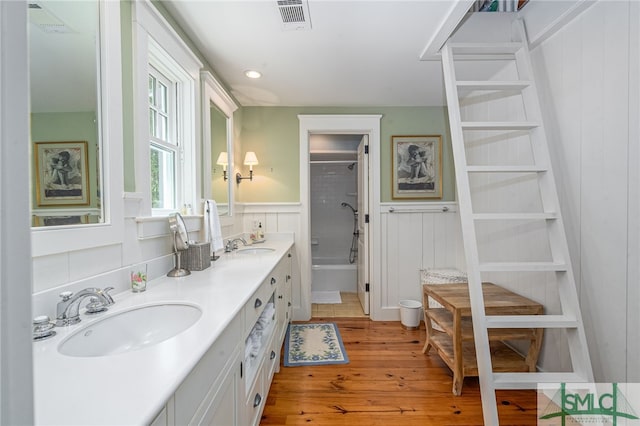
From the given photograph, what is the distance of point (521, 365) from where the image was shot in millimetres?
2031

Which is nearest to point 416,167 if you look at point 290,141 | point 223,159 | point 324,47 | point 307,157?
point 307,157

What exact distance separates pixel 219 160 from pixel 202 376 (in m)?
2.03

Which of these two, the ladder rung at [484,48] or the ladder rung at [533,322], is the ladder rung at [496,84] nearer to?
the ladder rung at [484,48]

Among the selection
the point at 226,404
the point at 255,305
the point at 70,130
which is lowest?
the point at 226,404

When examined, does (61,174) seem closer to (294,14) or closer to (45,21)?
(45,21)

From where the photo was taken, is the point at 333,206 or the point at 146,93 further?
the point at 333,206

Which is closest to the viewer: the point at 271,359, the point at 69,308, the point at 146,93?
the point at 69,308

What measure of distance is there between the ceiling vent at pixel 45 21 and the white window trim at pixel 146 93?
0.38 m

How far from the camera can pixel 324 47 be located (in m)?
2.04

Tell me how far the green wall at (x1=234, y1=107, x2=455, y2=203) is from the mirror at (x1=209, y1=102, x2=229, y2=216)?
0.56 metres

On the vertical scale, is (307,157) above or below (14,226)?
above

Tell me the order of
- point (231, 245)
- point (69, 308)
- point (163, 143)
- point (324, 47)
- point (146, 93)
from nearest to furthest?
point (69, 308), point (146, 93), point (163, 143), point (324, 47), point (231, 245)

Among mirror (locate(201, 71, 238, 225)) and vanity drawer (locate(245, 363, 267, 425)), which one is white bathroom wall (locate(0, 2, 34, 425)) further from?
mirror (locate(201, 71, 238, 225))

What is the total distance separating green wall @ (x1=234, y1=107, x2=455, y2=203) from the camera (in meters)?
3.27
